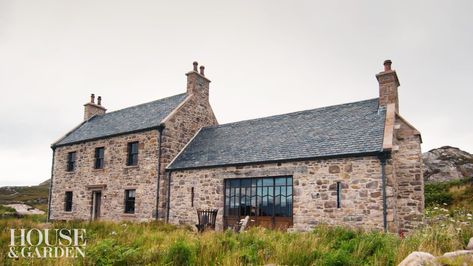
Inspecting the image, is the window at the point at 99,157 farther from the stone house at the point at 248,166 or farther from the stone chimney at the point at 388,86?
the stone chimney at the point at 388,86

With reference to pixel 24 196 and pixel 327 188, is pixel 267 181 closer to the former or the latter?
pixel 327 188

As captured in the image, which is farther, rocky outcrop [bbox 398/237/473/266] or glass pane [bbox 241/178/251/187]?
glass pane [bbox 241/178/251/187]

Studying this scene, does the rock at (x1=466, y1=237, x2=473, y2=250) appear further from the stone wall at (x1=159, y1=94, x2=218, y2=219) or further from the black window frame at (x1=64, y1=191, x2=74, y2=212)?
the black window frame at (x1=64, y1=191, x2=74, y2=212)

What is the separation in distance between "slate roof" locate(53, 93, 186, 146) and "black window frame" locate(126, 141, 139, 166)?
0.79 m

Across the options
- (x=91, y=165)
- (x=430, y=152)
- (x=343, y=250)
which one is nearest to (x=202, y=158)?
(x=91, y=165)

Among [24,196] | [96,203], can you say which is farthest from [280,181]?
[24,196]

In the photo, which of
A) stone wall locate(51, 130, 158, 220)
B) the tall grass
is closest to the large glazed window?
stone wall locate(51, 130, 158, 220)

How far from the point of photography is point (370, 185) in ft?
A: 39.8

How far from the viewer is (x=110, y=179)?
20125 millimetres

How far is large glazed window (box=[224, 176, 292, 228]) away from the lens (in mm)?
14102

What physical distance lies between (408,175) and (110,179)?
1500cm

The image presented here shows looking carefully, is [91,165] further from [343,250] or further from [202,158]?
[343,250]

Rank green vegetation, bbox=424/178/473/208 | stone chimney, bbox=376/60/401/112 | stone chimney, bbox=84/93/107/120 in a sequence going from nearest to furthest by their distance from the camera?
1. stone chimney, bbox=376/60/401/112
2. green vegetation, bbox=424/178/473/208
3. stone chimney, bbox=84/93/107/120

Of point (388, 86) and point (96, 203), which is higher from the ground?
point (388, 86)
